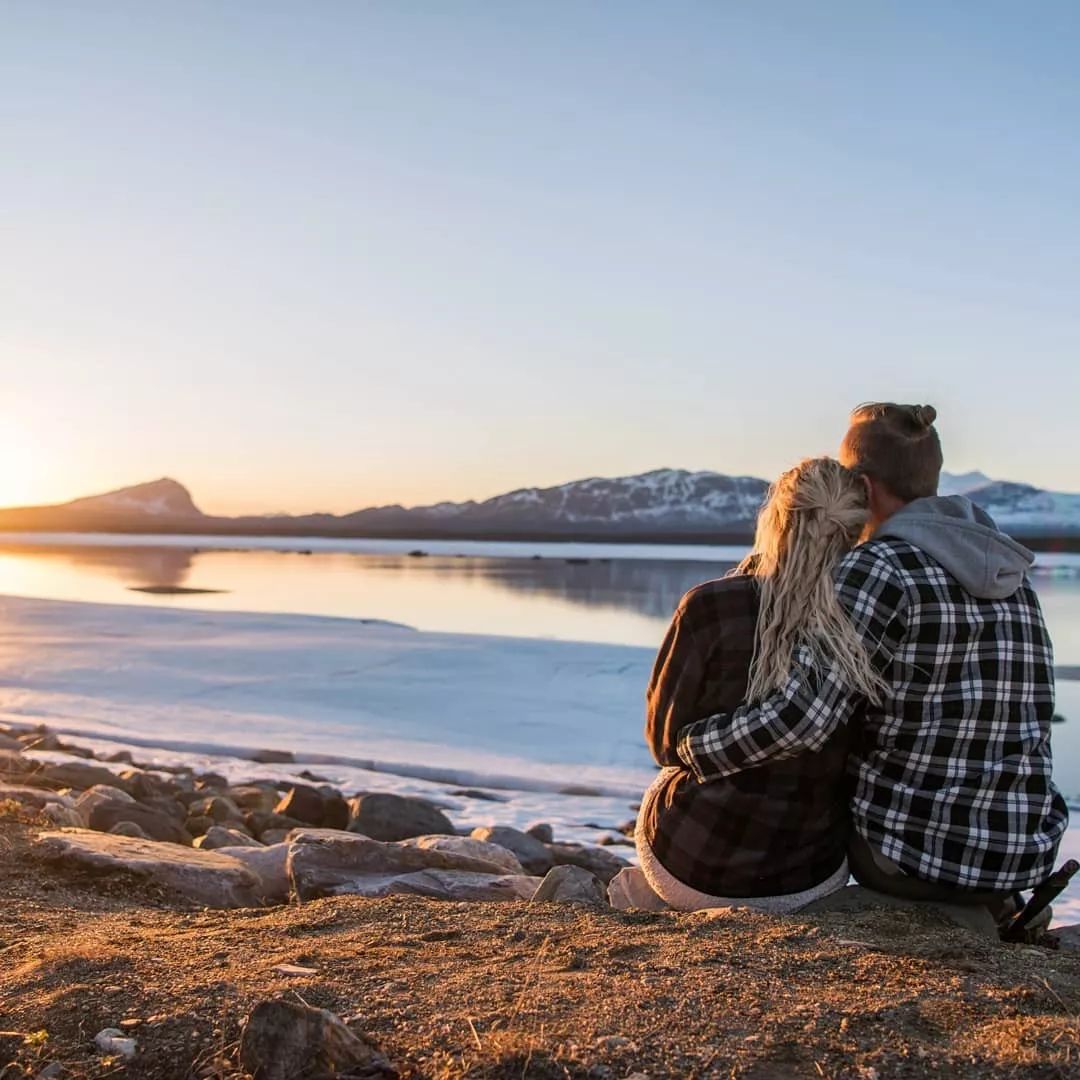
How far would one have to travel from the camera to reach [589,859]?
690cm

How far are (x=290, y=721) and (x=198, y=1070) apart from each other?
382 inches

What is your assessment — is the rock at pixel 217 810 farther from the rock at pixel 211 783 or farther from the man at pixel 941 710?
the man at pixel 941 710

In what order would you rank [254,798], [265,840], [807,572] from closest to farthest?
[807,572] < [265,840] < [254,798]

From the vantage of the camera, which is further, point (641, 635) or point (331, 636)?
point (641, 635)

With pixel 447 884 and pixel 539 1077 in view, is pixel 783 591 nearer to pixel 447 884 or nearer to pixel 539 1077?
pixel 539 1077

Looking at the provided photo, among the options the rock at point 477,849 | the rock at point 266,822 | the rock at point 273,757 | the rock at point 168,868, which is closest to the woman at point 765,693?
the rock at point 168,868

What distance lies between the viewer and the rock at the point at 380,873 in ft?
16.7

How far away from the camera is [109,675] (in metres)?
14.9

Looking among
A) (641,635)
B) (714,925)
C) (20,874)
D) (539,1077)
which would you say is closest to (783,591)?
(714,925)

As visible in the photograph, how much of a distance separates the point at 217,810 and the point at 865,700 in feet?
16.8

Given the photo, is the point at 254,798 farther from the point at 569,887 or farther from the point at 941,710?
the point at 941,710

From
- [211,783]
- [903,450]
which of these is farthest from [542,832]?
[903,450]

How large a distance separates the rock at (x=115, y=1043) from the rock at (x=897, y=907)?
196 centimetres

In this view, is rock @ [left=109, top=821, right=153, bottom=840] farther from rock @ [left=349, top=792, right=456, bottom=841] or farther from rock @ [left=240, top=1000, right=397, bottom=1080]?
rock @ [left=240, top=1000, right=397, bottom=1080]
